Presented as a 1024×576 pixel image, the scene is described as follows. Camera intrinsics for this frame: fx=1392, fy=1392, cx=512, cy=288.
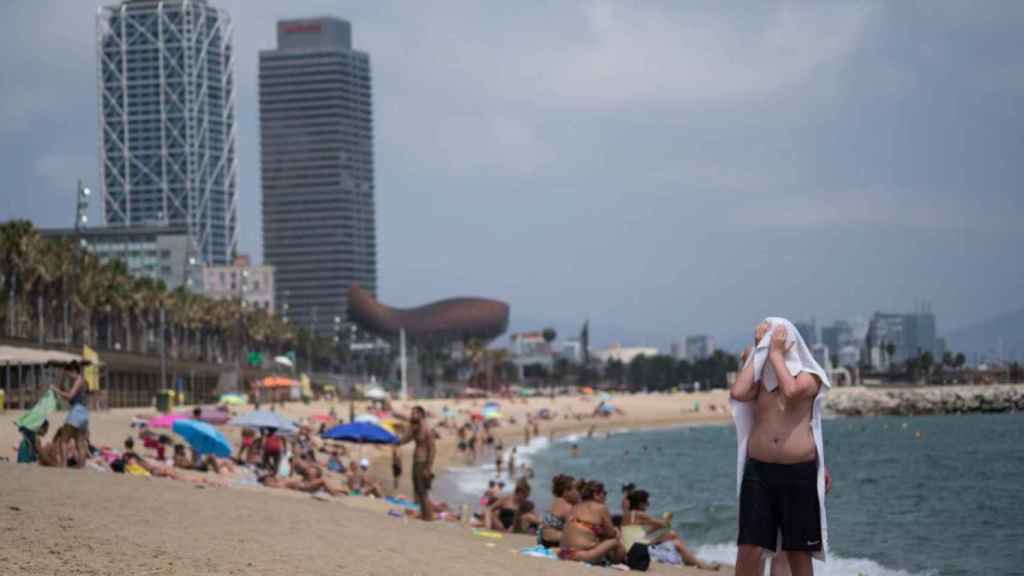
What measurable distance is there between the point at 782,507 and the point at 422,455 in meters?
9.59

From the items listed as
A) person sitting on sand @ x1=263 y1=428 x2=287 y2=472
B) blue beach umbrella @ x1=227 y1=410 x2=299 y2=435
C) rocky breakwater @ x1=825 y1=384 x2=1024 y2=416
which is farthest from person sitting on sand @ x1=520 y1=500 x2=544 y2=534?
rocky breakwater @ x1=825 y1=384 x2=1024 y2=416

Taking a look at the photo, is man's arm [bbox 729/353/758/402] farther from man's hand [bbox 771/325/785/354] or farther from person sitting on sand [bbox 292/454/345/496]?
person sitting on sand [bbox 292/454/345/496]

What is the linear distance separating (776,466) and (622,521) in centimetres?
808

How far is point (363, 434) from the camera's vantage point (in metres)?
23.6

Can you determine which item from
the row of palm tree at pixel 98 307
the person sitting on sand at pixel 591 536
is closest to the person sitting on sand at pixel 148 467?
the person sitting on sand at pixel 591 536

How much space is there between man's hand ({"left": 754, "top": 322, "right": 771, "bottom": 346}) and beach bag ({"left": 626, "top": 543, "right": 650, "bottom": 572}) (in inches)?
240

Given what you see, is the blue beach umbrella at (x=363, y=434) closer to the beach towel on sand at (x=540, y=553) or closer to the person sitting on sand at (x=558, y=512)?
the person sitting on sand at (x=558, y=512)

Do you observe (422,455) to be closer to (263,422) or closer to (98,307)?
(263,422)

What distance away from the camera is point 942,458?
39.8 m

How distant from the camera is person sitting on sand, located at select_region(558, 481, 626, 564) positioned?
1212 cm

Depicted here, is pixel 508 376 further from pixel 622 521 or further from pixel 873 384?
pixel 622 521

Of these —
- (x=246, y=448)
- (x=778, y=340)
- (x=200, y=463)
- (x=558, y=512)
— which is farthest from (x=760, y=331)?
(x=246, y=448)

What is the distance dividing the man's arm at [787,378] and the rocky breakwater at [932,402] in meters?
90.3

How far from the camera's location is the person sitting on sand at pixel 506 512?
16.9 meters
